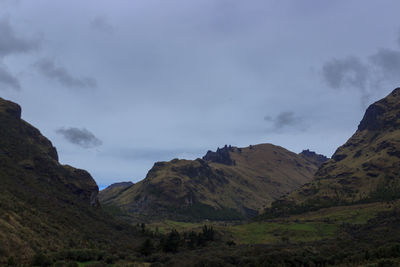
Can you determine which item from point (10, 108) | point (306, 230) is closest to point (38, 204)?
point (10, 108)

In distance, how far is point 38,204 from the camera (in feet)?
393

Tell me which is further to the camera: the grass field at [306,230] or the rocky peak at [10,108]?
the rocky peak at [10,108]

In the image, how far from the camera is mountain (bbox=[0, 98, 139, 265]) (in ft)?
271

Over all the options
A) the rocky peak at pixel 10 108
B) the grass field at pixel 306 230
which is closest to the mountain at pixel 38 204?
the rocky peak at pixel 10 108

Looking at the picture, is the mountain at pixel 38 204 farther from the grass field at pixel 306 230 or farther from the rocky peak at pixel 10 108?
the grass field at pixel 306 230

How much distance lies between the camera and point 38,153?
166500 mm

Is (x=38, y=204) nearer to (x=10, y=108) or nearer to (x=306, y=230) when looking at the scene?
(x=10, y=108)

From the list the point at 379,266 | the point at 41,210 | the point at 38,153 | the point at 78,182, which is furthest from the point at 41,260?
the point at 78,182

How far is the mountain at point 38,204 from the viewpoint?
82625mm

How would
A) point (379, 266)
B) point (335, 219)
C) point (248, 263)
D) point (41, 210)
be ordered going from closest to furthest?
point (379, 266) → point (248, 263) → point (41, 210) → point (335, 219)

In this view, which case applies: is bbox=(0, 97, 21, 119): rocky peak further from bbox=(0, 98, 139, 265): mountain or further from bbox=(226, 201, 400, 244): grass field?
bbox=(226, 201, 400, 244): grass field

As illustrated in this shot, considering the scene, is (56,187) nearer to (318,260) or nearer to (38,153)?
(38,153)

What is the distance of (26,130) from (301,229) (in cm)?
16744

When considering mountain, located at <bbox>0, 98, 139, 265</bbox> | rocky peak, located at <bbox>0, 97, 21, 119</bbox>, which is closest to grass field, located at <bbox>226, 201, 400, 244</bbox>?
mountain, located at <bbox>0, 98, 139, 265</bbox>
